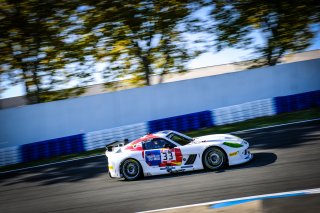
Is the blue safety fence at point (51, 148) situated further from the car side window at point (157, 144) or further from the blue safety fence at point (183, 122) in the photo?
the car side window at point (157, 144)

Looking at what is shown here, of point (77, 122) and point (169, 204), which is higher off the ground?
point (77, 122)

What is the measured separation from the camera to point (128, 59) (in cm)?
2117

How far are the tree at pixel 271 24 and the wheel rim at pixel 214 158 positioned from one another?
14167 mm

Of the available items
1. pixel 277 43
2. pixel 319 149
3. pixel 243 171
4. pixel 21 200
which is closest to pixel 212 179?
pixel 243 171

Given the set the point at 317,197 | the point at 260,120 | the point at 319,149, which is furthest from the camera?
the point at 260,120

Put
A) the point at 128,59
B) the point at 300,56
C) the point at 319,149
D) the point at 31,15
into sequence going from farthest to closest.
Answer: the point at 300,56 → the point at 128,59 → the point at 31,15 → the point at 319,149

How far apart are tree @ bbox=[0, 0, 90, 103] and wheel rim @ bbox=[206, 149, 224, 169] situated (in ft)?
46.8

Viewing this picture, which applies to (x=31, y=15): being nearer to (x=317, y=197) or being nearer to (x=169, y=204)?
(x=169, y=204)

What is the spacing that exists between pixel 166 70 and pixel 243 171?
14.3 metres

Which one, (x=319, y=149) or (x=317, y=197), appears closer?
(x=317, y=197)

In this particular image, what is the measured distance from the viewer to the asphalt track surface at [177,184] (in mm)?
6984

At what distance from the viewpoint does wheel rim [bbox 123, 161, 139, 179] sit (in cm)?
925

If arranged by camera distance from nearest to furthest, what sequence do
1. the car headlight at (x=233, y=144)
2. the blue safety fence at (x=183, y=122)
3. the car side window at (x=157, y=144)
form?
1. the car headlight at (x=233, y=144)
2. the car side window at (x=157, y=144)
3. the blue safety fence at (x=183, y=122)

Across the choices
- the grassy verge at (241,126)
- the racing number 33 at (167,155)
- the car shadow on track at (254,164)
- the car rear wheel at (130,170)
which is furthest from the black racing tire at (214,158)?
the grassy verge at (241,126)
